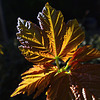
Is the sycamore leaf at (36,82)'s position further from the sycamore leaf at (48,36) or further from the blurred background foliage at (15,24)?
the blurred background foliage at (15,24)

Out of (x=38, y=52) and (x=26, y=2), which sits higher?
(x=26, y=2)

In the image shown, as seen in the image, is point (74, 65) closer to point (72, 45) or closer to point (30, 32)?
point (72, 45)

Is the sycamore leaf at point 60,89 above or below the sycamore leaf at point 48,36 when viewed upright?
below

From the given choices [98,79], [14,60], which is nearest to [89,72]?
[98,79]

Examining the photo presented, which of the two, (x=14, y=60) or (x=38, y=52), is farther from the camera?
(x=14, y=60)

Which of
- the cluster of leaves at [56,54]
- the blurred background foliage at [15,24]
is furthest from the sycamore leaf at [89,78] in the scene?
the blurred background foliage at [15,24]

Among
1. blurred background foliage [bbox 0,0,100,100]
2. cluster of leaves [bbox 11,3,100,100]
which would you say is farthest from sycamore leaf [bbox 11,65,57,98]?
blurred background foliage [bbox 0,0,100,100]

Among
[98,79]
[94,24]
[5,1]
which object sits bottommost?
[98,79]

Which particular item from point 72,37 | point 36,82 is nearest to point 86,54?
point 72,37
